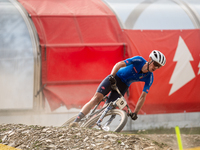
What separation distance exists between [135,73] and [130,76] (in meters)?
0.14

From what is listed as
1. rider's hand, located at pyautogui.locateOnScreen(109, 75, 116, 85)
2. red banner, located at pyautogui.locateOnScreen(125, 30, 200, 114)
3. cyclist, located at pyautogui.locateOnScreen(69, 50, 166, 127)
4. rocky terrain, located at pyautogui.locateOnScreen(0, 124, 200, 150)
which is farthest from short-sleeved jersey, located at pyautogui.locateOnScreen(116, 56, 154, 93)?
red banner, located at pyautogui.locateOnScreen(125, 30, 200, 114)

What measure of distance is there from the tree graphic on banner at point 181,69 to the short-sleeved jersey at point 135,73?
3500mm

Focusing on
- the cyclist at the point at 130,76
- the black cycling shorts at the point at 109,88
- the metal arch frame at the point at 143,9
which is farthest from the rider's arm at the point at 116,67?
the metal arch frame at the point at 143,9

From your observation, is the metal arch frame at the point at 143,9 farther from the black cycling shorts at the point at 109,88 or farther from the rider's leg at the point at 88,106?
the rider's leg at the point at 88,106

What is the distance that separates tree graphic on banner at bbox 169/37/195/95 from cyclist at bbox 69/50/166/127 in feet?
11.6

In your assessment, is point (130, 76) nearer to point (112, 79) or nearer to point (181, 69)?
point (112, 79)

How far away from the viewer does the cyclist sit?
5984 millimetres

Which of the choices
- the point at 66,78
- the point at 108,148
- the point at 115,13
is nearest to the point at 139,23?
the point at 115,13

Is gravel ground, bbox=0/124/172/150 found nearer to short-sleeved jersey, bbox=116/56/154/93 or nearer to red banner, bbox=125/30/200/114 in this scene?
short-sleeved jersey, bbox=116/56/154/93

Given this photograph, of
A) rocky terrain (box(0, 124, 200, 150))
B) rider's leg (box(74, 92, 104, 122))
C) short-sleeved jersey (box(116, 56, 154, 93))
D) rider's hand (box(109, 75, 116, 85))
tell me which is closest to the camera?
rocky terrain (box(0, 124, 200, 150))

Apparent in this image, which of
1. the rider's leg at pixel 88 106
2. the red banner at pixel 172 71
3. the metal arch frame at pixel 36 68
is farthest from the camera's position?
the red banner at pixel 172 71

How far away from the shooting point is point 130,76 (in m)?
6.39

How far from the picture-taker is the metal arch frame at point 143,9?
973 cm

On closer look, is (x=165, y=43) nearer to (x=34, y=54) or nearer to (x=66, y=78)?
(x=66, y=78)
